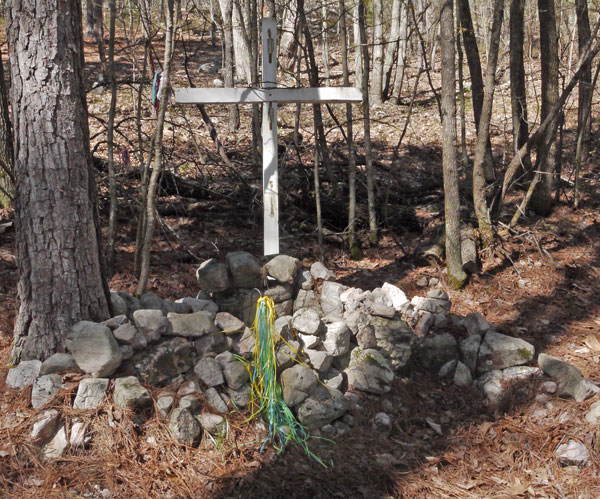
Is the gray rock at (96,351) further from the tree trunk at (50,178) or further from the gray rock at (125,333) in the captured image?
the tree trunk at (50,178)

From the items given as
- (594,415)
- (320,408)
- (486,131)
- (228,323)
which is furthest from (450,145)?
(320,408)

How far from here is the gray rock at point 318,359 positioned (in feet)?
12.2

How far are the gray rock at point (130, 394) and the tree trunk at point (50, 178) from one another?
561 millimetres

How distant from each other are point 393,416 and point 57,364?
226 centimetres

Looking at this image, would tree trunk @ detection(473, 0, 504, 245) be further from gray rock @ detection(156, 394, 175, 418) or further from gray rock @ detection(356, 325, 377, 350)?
gray rock @ detection(156, 394, 175, 418)

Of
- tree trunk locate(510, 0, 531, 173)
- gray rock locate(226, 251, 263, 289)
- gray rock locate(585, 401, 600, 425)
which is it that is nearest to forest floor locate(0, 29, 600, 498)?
gray rock locate(585, 401, 600, 425)

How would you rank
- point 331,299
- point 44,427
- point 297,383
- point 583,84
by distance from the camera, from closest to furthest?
1. point 44,427
2. point 297,383
3. point 331,299
4. point 583,84

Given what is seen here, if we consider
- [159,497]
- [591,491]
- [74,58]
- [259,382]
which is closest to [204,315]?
[259,382]

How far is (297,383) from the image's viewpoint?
3.58m

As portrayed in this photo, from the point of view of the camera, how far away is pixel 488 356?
411 cm

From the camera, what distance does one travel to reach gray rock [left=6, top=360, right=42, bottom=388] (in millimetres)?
3293

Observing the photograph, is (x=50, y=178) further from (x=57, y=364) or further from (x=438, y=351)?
(x=438, y=351)

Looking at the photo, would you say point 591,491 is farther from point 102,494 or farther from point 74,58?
point 74,58

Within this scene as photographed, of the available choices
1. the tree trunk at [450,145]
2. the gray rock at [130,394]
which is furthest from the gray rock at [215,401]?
the tree trunk at [450,145]
